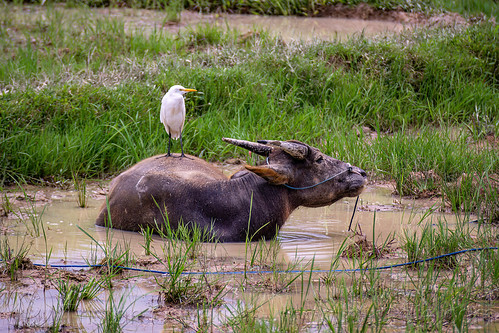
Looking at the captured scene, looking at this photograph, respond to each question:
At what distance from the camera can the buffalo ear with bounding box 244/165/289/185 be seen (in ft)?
16.2

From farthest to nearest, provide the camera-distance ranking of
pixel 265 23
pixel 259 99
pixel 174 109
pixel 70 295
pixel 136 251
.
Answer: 1. pixel 265 23
2. pixel 259 99
3. pixel 174 109
4. pixel 136 251
5. pixel 70 295

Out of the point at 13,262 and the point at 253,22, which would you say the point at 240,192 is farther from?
the point at 253,22

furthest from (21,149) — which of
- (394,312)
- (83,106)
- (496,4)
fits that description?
(496,4)

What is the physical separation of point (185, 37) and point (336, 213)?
5.56 metres

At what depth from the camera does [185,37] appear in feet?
35.3

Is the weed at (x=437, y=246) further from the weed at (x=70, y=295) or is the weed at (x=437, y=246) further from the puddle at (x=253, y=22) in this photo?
the puddle at (x=253, y=22)

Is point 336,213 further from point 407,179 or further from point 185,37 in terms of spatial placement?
point 185,37

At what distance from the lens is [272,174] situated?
197 inches

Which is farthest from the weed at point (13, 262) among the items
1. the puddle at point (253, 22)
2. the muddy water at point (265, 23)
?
the muddy water at point (265, 23)

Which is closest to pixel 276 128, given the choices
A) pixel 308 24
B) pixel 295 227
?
pixel 295 227

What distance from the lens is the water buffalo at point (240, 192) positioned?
4992mm

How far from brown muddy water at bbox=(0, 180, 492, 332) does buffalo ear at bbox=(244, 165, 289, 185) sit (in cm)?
49

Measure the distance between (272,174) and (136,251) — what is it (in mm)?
1177

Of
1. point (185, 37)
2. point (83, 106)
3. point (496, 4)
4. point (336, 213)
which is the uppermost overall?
point (496, 4)
